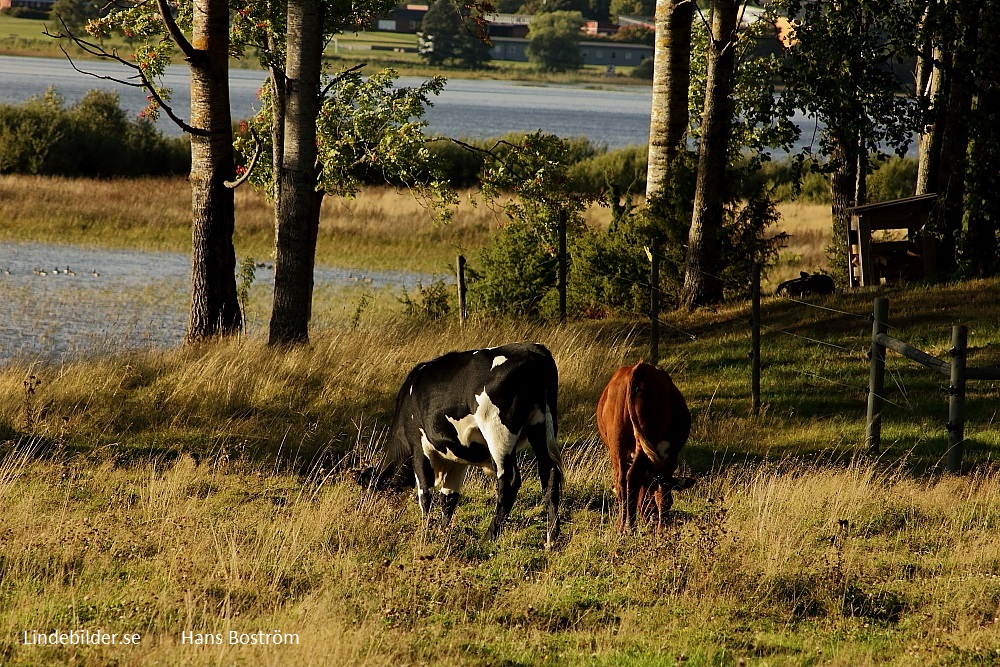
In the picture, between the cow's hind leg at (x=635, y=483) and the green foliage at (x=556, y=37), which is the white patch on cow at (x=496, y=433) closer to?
the cow's hind leg at (x=635, y=483)

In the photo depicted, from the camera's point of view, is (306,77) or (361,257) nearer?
(306,77)

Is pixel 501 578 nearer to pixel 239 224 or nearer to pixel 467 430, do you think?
pixel 467 430

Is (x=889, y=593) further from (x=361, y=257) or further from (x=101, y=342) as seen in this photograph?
(x=361, y=257)

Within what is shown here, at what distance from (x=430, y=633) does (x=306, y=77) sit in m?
11.1

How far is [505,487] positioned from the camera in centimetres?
835

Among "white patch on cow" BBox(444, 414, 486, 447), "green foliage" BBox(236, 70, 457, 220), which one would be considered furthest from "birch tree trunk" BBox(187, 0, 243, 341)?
"white patch on cow" BBox(444, 414, 486, 447)

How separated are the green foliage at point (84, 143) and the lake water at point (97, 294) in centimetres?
1305

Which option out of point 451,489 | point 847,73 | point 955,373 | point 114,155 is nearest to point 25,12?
point 114,155

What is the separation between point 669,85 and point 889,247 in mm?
5494

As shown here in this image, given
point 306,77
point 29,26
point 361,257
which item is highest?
point 29,26

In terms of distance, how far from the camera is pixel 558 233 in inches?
798

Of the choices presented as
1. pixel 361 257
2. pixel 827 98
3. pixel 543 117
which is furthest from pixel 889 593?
pixel 543 117

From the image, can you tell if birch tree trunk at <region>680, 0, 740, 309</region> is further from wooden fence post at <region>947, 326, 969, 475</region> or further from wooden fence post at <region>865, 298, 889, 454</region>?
wooden fence post at <region>947, 326, 969, 475</region>

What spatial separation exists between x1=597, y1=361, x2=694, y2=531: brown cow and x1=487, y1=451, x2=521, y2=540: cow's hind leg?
33.7 inches
